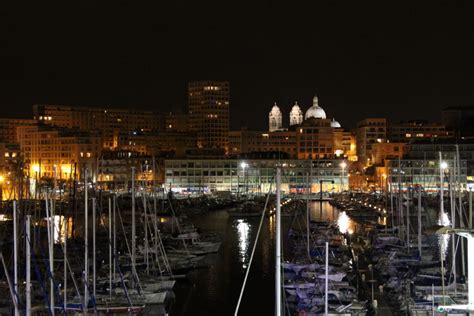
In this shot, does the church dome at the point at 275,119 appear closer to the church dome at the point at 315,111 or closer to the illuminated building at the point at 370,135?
the church dome at the point at 315,111

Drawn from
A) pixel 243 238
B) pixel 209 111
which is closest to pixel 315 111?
pixel 209 111

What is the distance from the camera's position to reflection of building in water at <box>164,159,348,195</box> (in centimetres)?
11088

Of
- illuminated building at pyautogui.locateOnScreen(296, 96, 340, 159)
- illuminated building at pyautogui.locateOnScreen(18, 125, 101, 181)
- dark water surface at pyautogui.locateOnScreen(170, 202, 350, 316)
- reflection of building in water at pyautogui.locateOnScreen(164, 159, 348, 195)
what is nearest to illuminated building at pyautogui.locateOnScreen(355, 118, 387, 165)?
illuminated building at pyautogui.locateOnScreen(296, 96, 340, 159)

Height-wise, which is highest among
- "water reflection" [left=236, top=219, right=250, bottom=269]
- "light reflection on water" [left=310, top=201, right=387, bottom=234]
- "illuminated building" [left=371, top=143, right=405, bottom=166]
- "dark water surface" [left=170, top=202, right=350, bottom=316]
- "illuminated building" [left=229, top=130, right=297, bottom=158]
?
"illuminated building" [left=229, top=130, right=297, bottom=158]

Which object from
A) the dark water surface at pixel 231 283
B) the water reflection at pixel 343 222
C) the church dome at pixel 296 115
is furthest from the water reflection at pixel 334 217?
the church dome at pixel 296 115

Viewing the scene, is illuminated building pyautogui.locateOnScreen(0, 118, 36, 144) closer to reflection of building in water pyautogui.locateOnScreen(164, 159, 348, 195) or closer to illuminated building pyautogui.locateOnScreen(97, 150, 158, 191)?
illuminated building pyautogui.locateOnScreen(97, 150, 158, 191)

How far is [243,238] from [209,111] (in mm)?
111475

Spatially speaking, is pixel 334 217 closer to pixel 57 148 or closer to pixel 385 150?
pixel 385 150

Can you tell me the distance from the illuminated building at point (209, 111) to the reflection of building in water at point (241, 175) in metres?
50.3

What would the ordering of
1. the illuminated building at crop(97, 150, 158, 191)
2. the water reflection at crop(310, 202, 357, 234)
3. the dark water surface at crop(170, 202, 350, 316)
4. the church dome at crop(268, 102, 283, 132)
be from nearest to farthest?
the dark water surface at crop(170, 202, 350, 316), the water reflection at crop(310, 202, 357, 234), the illuminated building at crop(97, 150, 158, 191), the church dome at crop(268, 102, 283, 132)

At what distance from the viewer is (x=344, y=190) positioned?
111 metres

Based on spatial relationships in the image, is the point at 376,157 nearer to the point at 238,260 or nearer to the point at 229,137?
the point at 229,137

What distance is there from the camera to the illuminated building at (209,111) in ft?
537

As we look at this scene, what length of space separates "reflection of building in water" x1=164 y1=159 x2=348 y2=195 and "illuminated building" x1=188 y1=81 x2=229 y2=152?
50286mm
